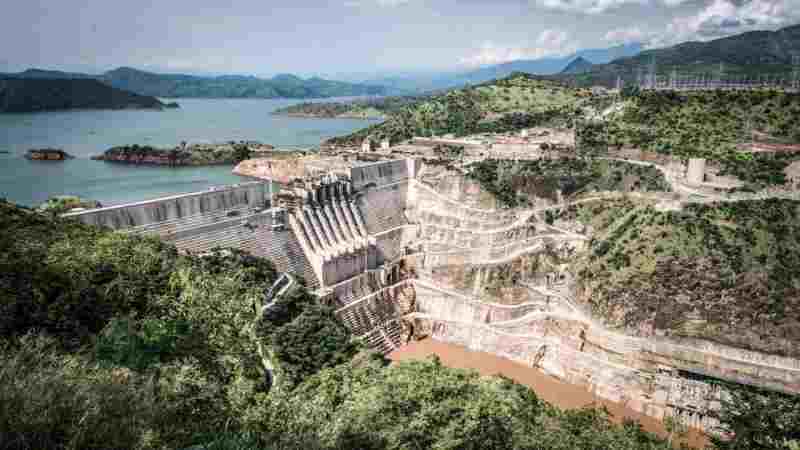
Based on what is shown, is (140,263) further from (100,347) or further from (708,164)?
(708,164)

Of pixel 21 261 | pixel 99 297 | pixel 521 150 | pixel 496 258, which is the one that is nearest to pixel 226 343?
pixel 99 297

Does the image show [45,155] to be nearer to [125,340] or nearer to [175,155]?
[175,155]

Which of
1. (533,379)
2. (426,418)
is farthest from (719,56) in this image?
(426,418)

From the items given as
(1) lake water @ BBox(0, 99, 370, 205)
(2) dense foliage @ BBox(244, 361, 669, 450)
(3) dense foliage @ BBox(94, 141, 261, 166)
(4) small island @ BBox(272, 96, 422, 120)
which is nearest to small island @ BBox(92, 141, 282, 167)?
(3) dense foliage @ BBox(94, 141, 261, 166)

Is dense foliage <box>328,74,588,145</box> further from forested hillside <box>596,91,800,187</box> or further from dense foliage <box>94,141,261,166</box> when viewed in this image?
dense foliage <box>94,141,261,166</box>

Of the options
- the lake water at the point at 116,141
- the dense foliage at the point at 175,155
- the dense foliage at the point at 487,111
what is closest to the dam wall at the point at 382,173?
the dense foliage at the point at 487,111
